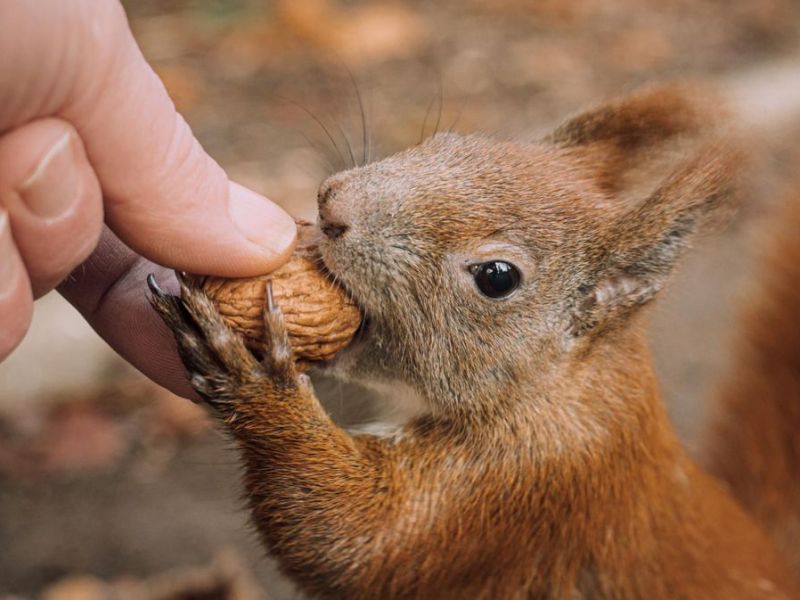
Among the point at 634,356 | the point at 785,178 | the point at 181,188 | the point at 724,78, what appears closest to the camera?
the point at 181,188

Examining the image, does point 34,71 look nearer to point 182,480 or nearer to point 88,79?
point 88,79

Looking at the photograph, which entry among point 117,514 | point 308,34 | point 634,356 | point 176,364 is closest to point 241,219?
point 176,364

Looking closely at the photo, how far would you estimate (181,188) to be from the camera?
5.15 feet

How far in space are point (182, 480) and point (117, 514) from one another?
23cm

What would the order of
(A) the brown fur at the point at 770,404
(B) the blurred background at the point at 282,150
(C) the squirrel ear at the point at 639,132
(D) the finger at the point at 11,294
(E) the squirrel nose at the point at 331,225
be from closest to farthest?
(D) the finger at the point at 11,294 → (E) the squirrel nose at the point at 331,225 → (C) the squirrel ear at the point at 639,132 → (A) the brown fur at the point at 770,404 → (B) the blurred background at the point at 282,150

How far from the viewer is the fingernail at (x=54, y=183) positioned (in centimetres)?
138

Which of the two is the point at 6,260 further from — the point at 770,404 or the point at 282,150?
the point at 282,150

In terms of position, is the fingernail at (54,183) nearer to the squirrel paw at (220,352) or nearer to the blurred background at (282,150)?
the squirrel paw at (220,352)

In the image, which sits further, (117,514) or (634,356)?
(117,514)

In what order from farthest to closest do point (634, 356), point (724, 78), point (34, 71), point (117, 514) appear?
point (724, 78)
point (117, 514)
point (634, 356)
point (34, 71)

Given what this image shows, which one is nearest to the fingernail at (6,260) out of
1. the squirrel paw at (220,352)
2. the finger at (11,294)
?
the finger at (11,294)

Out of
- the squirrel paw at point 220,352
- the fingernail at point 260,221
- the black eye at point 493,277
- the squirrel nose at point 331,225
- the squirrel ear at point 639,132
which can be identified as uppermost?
the squirrel ear at point 639,132

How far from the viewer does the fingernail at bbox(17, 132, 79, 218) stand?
1378mm

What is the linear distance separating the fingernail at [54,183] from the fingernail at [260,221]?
0.29 metres
